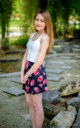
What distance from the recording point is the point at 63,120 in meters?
3.65

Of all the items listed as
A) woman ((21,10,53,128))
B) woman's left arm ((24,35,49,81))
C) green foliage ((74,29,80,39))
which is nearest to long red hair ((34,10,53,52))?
woman ((21,10,53,128))

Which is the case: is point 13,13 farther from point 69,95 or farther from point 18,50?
point 69,95

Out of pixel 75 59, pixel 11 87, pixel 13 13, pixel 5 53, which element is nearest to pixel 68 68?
pixel 75 59

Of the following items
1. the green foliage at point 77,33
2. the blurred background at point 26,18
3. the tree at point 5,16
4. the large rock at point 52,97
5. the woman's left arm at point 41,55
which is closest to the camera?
the woman's left arm at point 41,55

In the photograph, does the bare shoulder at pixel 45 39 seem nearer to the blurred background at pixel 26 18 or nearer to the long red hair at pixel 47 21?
the long red hair at pixel 47 21

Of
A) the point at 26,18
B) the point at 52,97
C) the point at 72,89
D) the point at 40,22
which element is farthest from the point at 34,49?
the point at 26,18

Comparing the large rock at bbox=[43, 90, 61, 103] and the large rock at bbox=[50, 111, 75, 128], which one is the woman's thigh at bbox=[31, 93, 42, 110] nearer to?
the large rock at bbox=[50, 111, 75, 128]

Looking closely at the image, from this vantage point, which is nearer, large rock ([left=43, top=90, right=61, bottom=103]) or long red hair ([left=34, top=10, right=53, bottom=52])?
long red hair ([left=34, top=10, right=53, bottom=52])

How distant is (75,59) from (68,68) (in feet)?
6.52

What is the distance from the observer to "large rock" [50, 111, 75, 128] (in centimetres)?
351

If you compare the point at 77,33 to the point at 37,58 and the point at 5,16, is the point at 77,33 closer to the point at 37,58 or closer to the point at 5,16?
the point at 5,16

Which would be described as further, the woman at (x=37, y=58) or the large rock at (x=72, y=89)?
the large rock at (x=72, y=89)

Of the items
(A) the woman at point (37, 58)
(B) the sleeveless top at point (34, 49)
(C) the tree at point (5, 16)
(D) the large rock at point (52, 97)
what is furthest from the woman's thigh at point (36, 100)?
(C) the tree at point (5, 16)

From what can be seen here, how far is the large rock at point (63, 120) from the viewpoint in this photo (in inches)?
138
